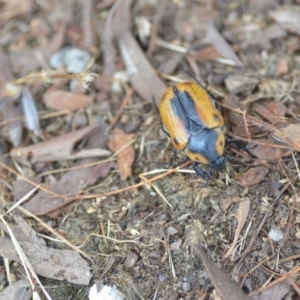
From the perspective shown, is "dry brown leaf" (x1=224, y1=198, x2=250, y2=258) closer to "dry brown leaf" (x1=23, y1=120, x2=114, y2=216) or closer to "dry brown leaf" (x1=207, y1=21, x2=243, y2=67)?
"dry brown leaf" (x1=23, y1=120, x2=114, y2=216)

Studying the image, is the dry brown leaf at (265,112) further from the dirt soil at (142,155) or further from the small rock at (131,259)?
the small rock at (131,259)

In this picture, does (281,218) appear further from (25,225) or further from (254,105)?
(25,225)

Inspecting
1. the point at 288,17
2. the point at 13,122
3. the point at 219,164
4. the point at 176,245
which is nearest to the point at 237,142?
the point at 219,164

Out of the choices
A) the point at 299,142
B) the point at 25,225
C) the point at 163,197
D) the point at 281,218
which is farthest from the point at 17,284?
the point at 299,142

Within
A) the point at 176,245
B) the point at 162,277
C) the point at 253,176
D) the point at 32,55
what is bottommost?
the point at 162,277

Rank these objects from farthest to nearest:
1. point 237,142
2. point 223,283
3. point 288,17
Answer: point 288,17 < point 237,142 < point 223,283

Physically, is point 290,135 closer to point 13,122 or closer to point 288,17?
point 288,17

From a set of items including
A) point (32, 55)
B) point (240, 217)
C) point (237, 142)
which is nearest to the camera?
point (240, 217)

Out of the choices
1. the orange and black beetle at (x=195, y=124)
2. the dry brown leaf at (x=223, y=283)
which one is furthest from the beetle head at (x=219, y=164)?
the dry brown leaf at (x=223, y=283)
